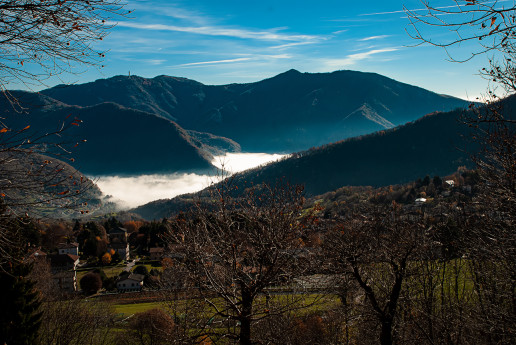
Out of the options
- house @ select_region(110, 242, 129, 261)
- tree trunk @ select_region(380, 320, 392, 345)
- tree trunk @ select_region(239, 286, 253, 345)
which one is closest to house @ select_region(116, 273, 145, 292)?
house @ select_region(110, 242, 129, 261)

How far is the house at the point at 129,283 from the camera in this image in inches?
1371

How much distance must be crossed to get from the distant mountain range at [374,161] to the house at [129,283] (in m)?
110

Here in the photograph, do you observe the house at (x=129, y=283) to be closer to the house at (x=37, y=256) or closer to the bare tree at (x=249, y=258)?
the house at (x=37, y=256)

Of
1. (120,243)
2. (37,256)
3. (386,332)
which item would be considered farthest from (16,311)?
(120,243)

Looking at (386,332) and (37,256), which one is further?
(37,256)

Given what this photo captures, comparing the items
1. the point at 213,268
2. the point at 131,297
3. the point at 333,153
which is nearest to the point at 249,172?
the point at 333,153

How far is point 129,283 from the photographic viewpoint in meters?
35.3

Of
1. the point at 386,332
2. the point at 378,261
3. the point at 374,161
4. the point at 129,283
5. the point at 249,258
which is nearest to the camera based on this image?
the point at 249,258

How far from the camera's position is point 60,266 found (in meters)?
37.2

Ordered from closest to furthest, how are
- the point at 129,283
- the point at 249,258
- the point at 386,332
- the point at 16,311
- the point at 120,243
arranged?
the point at 249,258, the point at 386,332, the point at 16,311, the point at 129,283, the point at 120,243

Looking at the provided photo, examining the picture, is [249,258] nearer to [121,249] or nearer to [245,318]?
[245,318]

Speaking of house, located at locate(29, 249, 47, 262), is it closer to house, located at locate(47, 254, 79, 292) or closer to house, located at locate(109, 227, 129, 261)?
house, located at locate(47, 254, 79, 292)

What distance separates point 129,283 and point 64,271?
5.85 metres

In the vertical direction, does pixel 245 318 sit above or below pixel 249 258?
below
